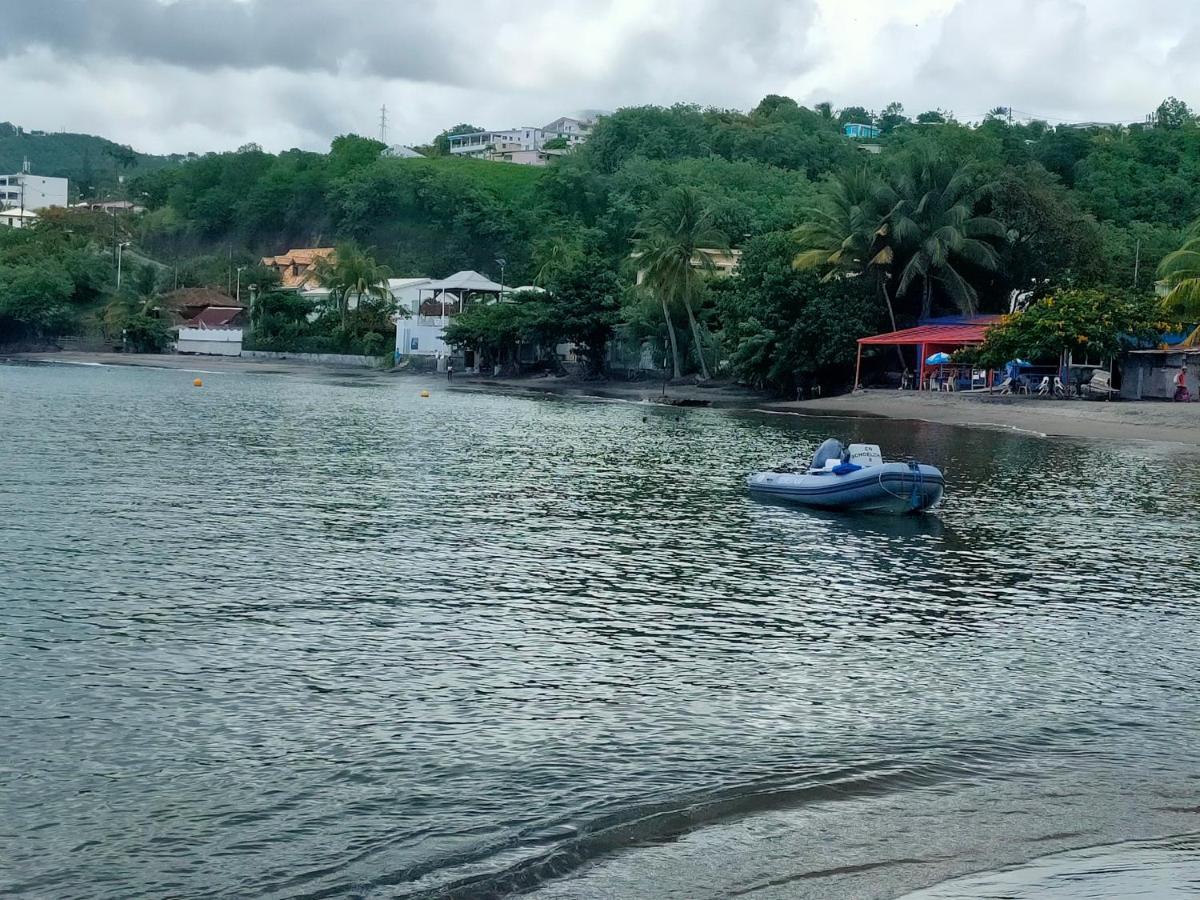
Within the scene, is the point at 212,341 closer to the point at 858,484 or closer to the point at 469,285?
the point at 469,285

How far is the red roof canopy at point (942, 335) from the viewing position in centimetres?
5853

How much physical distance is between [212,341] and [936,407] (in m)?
71.5

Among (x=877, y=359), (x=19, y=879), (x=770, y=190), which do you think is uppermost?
(x=770, y=190)

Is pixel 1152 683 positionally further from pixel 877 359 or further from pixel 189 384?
pixel 189 384

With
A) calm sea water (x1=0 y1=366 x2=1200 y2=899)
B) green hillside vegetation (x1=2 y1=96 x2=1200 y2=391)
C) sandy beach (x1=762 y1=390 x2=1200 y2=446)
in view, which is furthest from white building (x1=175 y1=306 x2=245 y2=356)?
calm sea water (x1=0 y1=366 x2=1200 y2=899)

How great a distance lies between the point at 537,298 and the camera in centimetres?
7938

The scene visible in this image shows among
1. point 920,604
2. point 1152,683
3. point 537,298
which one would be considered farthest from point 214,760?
point 537,298

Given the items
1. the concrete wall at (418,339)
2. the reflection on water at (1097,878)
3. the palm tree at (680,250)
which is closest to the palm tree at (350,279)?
the concrete wall at (418,339)

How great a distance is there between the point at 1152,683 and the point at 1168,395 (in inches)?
1667

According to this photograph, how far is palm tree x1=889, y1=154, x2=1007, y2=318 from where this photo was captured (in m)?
62.4

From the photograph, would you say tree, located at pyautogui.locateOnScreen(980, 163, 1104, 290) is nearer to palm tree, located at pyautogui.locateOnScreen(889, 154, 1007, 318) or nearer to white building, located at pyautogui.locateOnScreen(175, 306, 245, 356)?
palm tree, located at pyautogui.locateOnScreen(889, 154, 1007, 318)

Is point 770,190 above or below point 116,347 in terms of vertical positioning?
above

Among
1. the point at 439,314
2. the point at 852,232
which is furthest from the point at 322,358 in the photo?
the point at 852,232

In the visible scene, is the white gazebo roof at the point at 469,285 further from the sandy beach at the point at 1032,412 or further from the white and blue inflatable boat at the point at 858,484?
the white and blue inflatable boat at the point at 858,484
